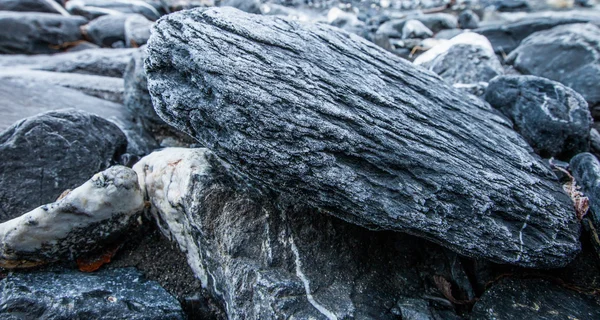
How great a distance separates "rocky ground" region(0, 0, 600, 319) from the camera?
213 cm

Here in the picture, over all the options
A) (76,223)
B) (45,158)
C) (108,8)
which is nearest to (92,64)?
(45,158)

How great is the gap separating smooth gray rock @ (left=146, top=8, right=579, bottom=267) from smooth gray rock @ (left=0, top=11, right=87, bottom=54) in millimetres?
7215

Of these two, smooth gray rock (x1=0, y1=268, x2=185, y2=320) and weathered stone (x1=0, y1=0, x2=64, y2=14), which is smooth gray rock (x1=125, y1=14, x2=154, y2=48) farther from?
smooth gray rock (x1=0, y1=268, x2=185, y2=320)

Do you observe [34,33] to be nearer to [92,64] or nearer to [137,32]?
[137,32]

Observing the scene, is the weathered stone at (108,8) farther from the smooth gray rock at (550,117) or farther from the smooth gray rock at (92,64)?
the smooth gray rock at (550,117)

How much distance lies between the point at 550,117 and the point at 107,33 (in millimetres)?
8090

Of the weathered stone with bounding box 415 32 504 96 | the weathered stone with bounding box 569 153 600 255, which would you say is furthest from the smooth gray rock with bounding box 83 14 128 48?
the weathered stone with bounding box 569 153 600 255

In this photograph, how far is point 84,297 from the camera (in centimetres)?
248

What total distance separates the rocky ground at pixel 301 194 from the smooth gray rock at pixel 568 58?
1.07 m

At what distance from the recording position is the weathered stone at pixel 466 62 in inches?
175

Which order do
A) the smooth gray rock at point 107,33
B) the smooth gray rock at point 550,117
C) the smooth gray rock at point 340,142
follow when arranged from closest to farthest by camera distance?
the smooth gray rock at point 340,142, the smooth gray rock at point 550,117, the smooth gray rock at point 107,33

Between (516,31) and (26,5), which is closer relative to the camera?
(516,31)

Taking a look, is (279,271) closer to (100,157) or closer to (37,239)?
(37,239)

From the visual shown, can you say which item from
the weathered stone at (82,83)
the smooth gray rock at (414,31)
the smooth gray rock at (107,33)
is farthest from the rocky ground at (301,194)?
the smooth gray rock at (107,33)
